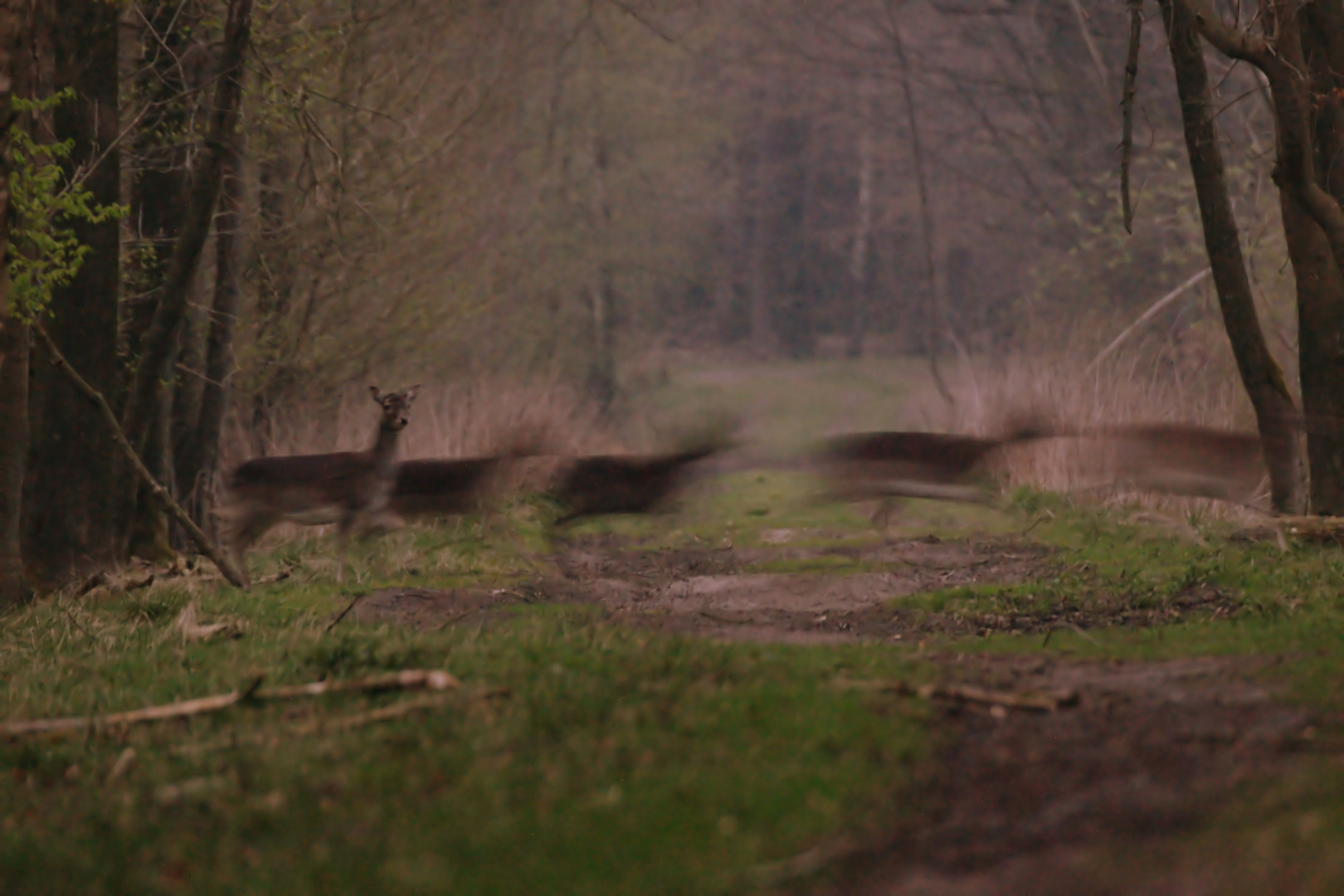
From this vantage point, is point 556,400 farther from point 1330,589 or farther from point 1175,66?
point 1330,589

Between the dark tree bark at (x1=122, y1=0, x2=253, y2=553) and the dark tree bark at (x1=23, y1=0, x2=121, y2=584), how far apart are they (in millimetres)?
321

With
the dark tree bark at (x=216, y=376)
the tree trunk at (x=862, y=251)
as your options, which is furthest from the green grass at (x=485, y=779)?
the tree trunk at (x=862, y=251)

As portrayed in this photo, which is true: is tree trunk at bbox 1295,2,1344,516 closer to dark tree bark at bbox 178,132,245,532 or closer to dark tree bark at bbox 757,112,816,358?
dark tree bark at bbox 178,132,245,532

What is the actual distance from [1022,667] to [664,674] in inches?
81.9

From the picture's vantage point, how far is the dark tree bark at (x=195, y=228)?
11930 millimetres

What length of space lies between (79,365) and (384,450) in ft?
12.5

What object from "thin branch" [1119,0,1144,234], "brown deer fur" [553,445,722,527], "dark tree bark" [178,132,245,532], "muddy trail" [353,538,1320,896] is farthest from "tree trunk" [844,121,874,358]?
"muddy trail" [353,538,1320,896]

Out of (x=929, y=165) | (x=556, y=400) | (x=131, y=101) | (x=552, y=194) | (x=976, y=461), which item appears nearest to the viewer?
(x=131, y=101)

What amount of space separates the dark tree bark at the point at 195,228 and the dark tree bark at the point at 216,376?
355 centimetres

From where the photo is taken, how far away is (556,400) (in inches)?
959

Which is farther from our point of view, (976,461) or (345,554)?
(976,461)

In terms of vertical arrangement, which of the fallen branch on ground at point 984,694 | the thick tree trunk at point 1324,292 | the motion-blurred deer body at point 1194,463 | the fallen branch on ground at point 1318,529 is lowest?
the fallen branch on ground at point 984,694

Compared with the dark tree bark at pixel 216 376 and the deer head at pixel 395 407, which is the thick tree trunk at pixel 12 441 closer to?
the deer head at pixel 395 407

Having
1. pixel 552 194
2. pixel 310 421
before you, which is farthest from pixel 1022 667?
pixel 552 194
